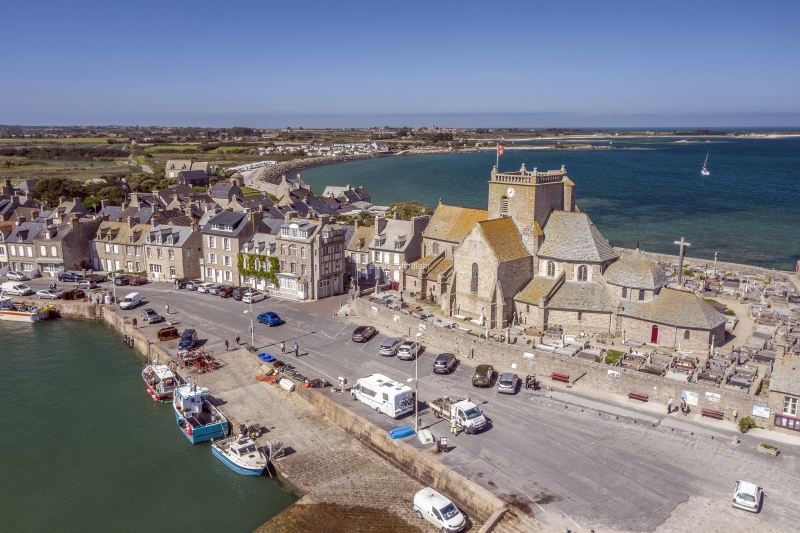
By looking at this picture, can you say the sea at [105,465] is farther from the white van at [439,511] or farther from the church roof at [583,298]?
the church roof at [583,298]

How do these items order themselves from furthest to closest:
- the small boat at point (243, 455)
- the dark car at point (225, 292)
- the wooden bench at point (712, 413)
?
the dark car at point (225, 292), the wooden bench at point (712, 413), the small boat at point (243, 455)

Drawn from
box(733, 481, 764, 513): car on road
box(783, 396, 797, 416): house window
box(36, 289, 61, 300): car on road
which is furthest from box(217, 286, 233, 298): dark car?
box(783, 396, 797, 416): house window

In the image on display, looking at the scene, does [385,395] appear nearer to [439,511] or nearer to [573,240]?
[439,511]

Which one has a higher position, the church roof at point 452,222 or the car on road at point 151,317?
the church roof at point 452,222

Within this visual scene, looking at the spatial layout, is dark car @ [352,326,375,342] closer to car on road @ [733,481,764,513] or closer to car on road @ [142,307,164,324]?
car on road @ [142,307,164,324]

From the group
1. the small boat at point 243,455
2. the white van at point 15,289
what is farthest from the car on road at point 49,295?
the small boat at point 243,455
